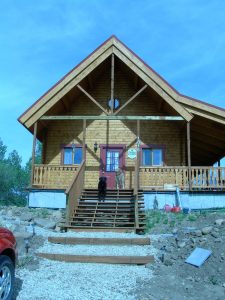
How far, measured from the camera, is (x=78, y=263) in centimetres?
812

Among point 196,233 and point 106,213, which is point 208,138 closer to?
point 106,213

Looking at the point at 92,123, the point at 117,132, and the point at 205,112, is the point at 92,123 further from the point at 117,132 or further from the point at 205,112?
the point at 205,112

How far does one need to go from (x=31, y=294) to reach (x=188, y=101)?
1207 centimetres

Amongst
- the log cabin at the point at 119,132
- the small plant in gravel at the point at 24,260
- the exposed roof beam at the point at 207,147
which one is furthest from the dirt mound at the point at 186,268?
the exposed roof beam at the point at 207,147

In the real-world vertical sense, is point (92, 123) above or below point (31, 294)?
above

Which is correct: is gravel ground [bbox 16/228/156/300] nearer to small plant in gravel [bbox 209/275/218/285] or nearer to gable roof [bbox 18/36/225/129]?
small plant in gravel [bbox 209/275/218/285]

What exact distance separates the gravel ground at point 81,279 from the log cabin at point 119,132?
604 centimetres

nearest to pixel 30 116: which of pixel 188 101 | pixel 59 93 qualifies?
pixel 59 93

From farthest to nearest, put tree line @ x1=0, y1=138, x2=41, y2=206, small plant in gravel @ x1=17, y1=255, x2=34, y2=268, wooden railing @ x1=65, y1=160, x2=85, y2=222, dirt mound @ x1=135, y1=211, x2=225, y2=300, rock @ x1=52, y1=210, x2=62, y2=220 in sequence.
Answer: tree line @ x1=0, y1=138, x2=41, y2=206 → rock @ x1=52, y1=210, x2=62, y2=220 → wooden railing @ x1=65, y1=160, x2=85, y2=222 → small plant in gravel @ x1=17, y1=255, x2=34, y2=268 → dirt mound @ x1=135, y1=211, x2=225, y2=300

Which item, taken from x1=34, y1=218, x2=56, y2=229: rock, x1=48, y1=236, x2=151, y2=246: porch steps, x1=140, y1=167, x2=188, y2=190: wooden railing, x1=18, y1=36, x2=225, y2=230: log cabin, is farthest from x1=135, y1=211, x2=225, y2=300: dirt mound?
x1=140, y1=167, x2=188, y2=190: wooden railing

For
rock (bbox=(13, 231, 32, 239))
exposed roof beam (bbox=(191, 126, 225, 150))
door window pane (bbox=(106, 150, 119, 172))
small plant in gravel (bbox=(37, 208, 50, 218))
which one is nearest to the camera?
rock (bbox=(13, 231, 32, 239))

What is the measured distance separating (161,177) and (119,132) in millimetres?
3410

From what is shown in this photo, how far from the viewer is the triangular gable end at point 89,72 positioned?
16.5 metres

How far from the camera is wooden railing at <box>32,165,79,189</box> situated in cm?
1667
